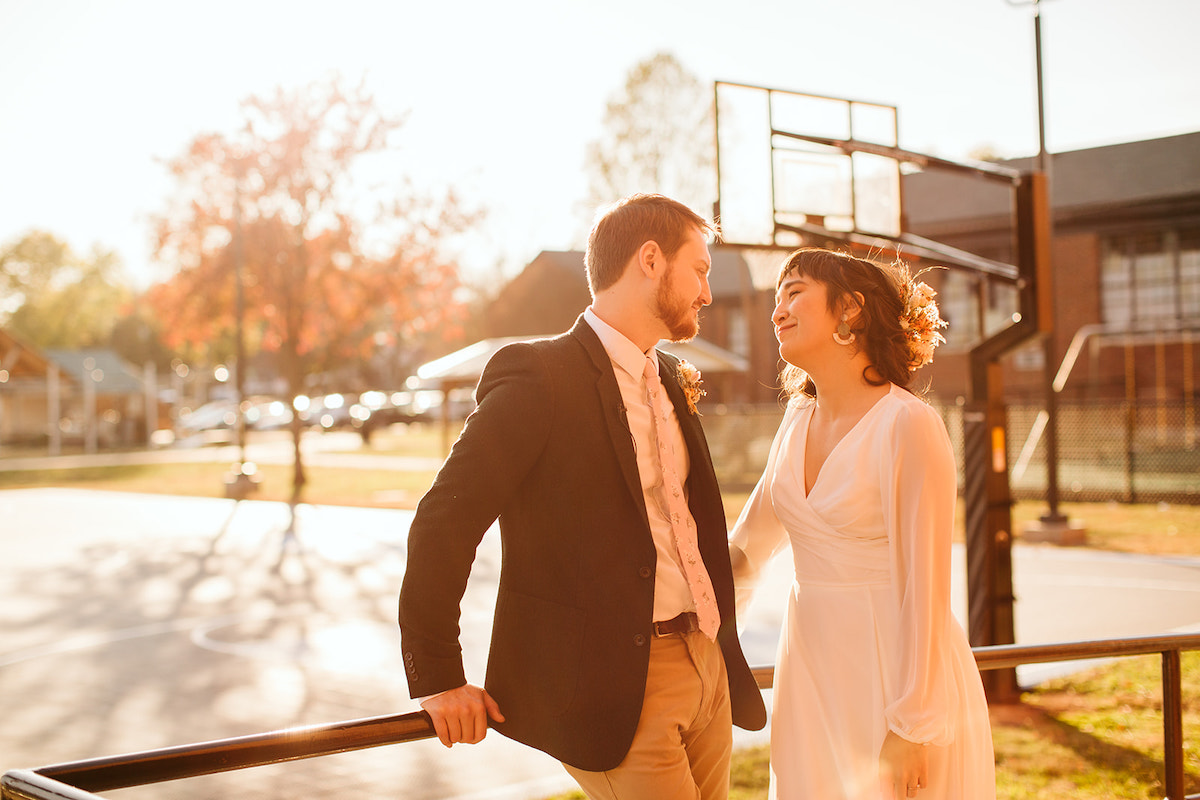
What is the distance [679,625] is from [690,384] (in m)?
0.66

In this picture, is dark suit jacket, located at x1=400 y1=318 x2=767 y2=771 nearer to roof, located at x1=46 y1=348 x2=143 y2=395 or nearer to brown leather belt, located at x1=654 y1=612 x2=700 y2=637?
brown leather belt, located at x1=654 y1=612 x2=700 y2=637

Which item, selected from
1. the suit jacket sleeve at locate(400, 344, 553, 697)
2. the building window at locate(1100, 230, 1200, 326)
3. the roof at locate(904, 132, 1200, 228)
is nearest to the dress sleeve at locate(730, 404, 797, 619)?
the suit jacket sleeve at locate(400, 344, 553, 697)

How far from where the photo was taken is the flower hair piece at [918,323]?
9.20 ft

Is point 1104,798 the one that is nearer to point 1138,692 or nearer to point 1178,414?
point 1138,692

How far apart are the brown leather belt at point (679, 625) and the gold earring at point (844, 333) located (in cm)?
85

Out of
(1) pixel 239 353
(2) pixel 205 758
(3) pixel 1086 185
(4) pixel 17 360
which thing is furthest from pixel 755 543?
(4) pixel 17 360

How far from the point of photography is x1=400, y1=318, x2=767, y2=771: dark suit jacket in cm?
210

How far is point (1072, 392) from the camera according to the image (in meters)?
27.9

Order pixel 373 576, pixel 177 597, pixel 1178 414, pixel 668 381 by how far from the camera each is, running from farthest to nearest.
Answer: pixel 1178 414, pixel 373 576, pixel 177 597, pixel 668 381

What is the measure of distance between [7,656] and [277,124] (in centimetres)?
2104

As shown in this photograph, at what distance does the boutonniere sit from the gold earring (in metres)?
0.38

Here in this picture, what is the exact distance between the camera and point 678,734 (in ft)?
7.55

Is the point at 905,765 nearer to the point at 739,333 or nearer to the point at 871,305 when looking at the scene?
the point at 871,305

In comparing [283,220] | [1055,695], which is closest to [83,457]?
[283,220]
